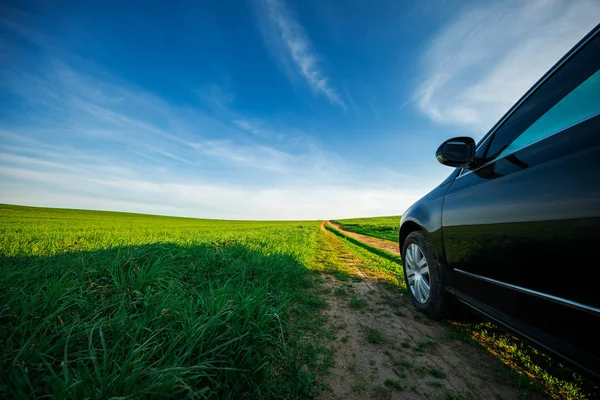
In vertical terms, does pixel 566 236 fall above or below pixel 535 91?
below

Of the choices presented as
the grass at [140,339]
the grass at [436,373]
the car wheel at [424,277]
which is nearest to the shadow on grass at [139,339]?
the grass at [140,339]

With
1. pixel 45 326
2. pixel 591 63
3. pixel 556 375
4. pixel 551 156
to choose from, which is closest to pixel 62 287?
pixel 45 326

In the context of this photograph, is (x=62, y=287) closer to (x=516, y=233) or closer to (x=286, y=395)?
(x=286, y=395)

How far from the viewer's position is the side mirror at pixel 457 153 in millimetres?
2156

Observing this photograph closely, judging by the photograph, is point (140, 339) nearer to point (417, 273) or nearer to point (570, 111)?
point (417, 273)

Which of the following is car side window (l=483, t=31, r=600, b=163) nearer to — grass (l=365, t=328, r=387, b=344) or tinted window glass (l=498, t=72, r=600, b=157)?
tinted window glass (l=498, t=72, r=600, b=157)

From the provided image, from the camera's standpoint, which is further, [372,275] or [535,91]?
[372,275]

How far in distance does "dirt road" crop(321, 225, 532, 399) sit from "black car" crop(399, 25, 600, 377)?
1.55 feet

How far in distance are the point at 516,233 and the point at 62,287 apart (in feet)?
12.1

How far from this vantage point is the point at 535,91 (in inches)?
72.1

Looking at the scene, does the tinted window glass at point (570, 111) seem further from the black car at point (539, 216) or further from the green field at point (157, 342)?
the green field at point (157, 342)

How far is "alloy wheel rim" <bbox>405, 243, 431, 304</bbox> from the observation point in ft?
9.21

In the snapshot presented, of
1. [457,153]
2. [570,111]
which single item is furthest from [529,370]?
[570,111]

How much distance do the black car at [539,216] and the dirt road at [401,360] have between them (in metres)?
0.47
